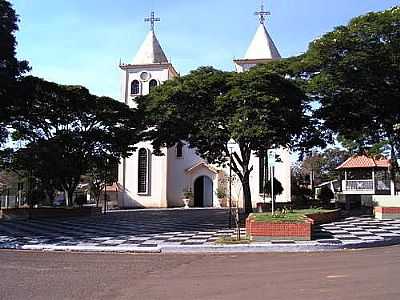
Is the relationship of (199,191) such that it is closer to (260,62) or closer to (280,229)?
(260,62)

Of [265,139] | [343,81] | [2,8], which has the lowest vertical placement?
[265,139]

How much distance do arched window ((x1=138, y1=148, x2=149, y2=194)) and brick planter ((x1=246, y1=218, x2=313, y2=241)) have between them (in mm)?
31093

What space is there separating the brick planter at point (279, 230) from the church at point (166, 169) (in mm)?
29009

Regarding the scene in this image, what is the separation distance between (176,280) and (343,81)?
1793cm

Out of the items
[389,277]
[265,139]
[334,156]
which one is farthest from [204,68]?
[334,156]

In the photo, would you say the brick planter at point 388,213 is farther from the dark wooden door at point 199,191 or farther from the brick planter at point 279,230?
the dark wooden door at point 199,191

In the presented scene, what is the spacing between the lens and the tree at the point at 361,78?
75.5ft

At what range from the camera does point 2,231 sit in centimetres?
2169

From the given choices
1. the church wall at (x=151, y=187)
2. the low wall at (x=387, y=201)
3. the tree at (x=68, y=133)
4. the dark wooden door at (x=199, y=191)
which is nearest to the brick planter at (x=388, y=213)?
the low wall at (x=387, y=201)

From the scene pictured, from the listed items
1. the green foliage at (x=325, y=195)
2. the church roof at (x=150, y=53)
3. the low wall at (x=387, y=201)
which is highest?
the church roof at (x=150, y=53)

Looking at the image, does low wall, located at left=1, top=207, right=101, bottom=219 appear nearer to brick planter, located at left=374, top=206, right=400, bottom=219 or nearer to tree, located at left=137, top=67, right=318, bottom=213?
→ tree, located at left=137, top=67, right=318, bottom=213

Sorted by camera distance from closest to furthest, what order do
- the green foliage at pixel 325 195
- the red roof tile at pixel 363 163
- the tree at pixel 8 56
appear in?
the tree at pixel 8 56
the green foliage at pixel 325 195
the red roof tile at pixel 363 163

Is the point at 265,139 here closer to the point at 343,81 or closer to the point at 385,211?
the point at 343,81

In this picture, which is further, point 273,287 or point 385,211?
point 385,211
